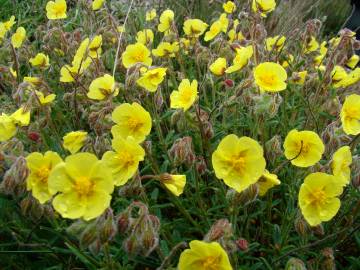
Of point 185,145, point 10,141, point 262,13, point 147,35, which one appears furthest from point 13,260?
point 262,13

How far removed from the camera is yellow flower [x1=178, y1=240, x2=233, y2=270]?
4.19ft

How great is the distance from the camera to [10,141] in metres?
1.74

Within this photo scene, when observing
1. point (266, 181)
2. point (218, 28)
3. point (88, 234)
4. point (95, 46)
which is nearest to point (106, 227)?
point (88, 234)

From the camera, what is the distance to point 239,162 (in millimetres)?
1545

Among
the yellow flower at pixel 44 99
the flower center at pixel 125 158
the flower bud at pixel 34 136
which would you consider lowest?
the flower bud at pixel 34 136

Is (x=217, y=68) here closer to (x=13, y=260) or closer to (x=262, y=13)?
(x=262, y=13)

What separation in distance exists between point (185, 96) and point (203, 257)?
0.85m

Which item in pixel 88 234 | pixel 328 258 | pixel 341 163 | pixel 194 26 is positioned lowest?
pixel 328 258

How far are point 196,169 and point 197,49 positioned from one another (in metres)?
1.16

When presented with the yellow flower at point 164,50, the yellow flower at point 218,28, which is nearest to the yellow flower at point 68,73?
the yellow flower at point 164,50

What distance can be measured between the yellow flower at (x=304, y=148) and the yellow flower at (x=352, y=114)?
216mm

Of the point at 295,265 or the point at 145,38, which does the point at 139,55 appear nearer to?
the point at 145,38

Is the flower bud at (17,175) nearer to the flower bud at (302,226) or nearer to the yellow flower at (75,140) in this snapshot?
the yellow flower at (75,140)

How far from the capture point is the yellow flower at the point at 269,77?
1886 millimetres
